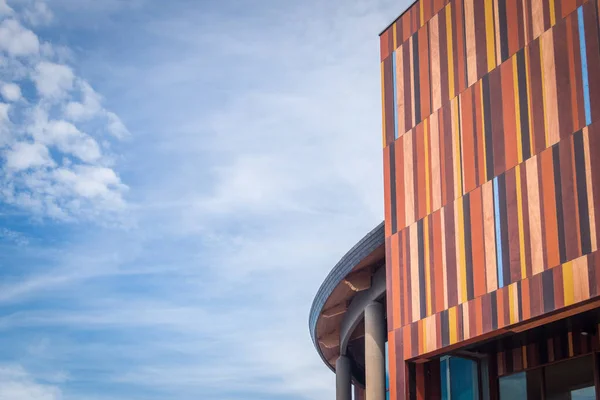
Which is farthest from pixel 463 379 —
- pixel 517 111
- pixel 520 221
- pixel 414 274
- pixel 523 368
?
pixel 517 111

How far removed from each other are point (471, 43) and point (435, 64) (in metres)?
1.98

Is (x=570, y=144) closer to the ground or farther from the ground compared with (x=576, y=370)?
farther from the ground

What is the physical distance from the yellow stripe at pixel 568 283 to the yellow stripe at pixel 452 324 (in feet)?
15.8

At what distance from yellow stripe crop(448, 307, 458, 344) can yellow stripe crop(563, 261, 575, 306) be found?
4803mm

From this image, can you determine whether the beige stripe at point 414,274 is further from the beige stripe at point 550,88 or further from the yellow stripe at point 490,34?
the beige stripe at point 550,88

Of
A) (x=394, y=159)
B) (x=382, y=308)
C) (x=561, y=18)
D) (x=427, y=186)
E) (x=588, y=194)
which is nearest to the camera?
(x=588, y=194)

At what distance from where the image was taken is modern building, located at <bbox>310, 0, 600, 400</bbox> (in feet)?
81.4

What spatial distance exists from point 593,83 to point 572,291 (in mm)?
5311

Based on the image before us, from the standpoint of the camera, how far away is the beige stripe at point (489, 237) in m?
27.0

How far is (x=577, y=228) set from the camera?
24.2m

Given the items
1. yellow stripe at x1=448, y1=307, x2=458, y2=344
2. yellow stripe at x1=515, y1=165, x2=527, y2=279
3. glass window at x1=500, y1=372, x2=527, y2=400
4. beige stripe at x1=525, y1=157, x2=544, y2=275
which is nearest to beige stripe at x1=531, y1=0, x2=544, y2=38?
beige stripe at x1=525, y1=157, x2=544, y2=275

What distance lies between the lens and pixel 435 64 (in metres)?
31.4

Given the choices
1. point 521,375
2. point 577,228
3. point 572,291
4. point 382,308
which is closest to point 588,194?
point 577,228

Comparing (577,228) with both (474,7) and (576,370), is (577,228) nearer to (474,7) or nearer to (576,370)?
(576,370)
